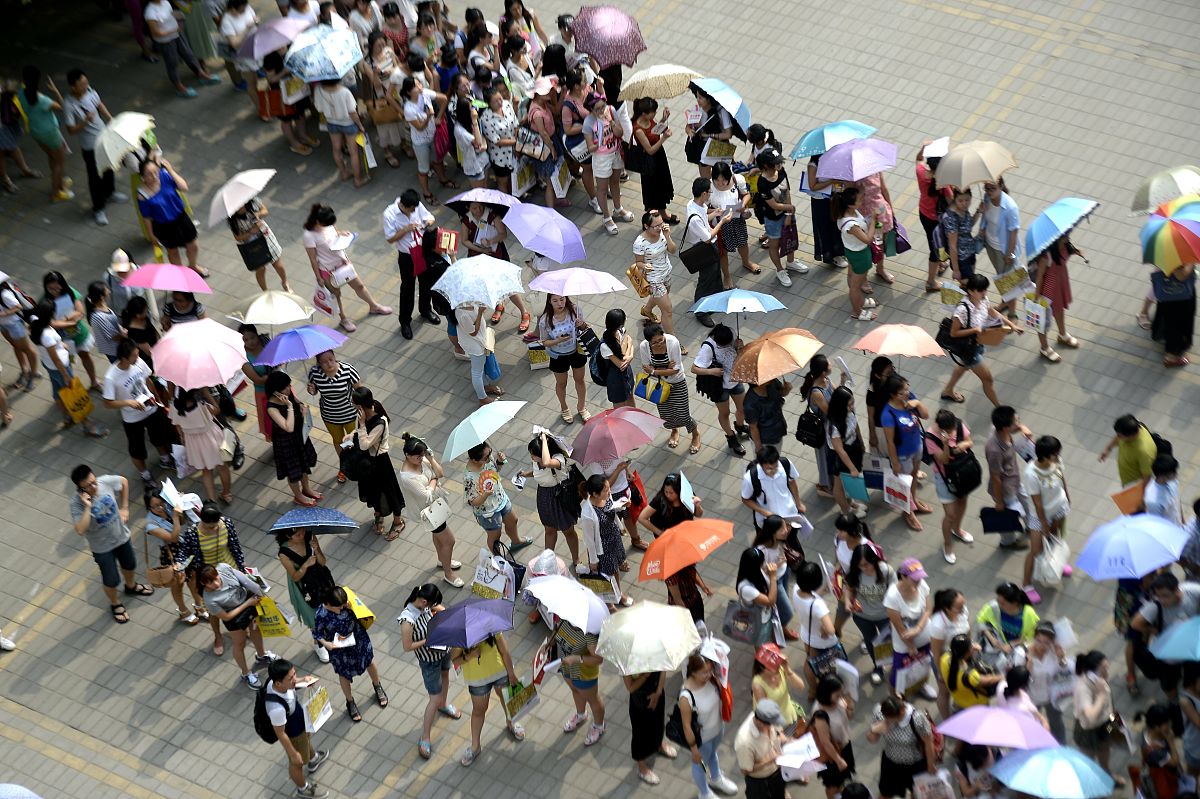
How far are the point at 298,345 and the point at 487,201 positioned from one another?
2569 millimetres

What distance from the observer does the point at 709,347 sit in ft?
51.2

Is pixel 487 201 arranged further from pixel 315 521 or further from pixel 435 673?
pixel 435 673

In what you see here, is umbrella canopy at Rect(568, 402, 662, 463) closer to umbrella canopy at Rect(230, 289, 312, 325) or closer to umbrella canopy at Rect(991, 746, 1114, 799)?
umbrella canopy at Rect(230, 289, 312, 325)

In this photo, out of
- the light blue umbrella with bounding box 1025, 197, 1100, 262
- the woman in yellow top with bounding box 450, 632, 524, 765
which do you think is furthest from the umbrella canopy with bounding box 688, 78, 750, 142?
the woman in yellow top with bounding box 450, 632, 524, 765

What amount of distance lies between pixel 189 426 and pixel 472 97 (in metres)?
5.10

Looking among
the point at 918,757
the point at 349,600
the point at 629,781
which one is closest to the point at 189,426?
the point at 349,600

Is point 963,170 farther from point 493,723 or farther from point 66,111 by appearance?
point 66,111

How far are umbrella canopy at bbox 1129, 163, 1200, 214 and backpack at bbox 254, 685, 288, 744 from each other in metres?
9.33

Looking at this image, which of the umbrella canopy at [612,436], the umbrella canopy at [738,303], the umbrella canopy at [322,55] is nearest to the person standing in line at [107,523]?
the umbrella canopy at [612,436]

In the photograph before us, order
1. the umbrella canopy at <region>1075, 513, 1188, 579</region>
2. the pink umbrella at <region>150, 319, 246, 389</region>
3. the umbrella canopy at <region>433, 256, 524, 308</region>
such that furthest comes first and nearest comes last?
the umbrella canopy at <region>433, 256, 524, 308</region> → the pink umbrella at <region>150, 319, 246, 389</region> → the umbrella canopy at <region>1075, 513, 1188, 579</region>

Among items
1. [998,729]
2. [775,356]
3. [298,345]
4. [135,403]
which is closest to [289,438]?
[298,345]

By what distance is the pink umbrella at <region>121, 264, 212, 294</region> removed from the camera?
1623cm

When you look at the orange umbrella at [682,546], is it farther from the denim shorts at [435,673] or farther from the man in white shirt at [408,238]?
the man in white shirt at [408,238]

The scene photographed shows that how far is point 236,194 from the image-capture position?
17375mm
